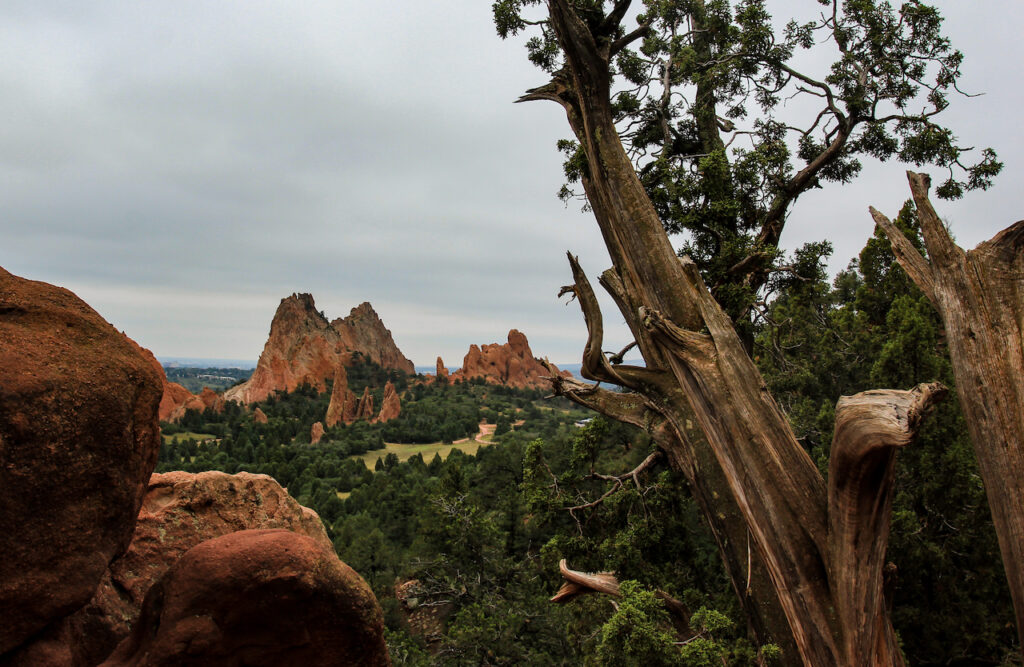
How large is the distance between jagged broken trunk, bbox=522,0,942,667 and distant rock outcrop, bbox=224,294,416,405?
81.5 m

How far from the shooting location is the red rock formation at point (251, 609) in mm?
2354

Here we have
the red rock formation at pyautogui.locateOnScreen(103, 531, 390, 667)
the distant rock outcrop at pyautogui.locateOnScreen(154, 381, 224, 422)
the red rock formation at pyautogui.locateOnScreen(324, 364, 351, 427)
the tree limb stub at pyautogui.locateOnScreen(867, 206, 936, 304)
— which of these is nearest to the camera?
the red rock formation at pyautogui.locateOnScreen(103, 531, 390, 667)

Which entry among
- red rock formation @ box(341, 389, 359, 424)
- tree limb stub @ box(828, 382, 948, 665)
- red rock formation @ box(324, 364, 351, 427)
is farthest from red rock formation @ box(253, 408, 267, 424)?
tree limb stub @ box(828, 382, 948, 665)

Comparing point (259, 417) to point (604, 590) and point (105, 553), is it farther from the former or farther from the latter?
point (105, 553)

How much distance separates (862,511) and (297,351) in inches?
3449

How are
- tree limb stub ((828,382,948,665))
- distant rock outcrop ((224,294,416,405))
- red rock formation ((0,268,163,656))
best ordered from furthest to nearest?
distant rock outcrop ((224,294,416,405)) < tree limb stub ((828,382,948,665)) < red rock formation ((0,268,163,656))

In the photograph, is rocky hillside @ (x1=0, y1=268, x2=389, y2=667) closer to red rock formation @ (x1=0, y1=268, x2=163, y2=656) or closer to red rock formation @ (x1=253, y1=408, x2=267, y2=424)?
red rock formation @ (x1=0, y1=268, x2=163, y2=656)

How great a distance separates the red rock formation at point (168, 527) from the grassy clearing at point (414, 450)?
163 feet

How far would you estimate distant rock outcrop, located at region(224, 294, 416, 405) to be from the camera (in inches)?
3191

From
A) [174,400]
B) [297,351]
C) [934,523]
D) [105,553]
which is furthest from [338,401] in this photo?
[105,553]

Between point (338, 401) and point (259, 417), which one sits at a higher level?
point (338, 401)

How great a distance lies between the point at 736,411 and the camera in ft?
14.4

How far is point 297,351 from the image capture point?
83938 millimetres

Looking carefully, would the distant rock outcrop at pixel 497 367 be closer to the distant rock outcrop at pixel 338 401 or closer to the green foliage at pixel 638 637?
the distant rock outcrop at pixel 338 401
